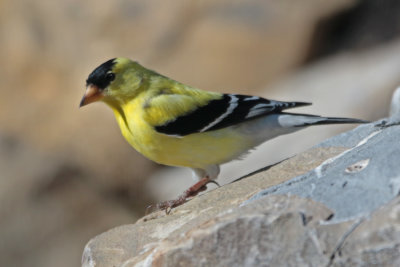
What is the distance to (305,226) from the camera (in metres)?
3.27

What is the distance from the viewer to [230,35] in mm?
11148

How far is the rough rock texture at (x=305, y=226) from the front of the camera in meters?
3.11

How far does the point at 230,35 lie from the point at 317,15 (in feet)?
4.73

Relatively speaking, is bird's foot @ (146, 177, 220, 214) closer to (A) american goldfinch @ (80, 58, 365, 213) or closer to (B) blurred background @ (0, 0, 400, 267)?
(A) american goldfinch @ (80, 58, 365, 213)

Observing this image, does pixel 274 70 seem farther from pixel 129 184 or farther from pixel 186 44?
pixel 129 184

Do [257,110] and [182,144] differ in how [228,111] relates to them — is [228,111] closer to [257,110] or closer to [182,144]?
[257,110]

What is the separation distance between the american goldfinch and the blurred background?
446 cm

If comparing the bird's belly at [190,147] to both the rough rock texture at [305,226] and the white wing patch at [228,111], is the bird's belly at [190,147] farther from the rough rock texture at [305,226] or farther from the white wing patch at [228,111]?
the rough rock texture at [305,226]

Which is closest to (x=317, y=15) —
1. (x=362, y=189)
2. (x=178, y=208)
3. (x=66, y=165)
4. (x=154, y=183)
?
(x=154, y=183)

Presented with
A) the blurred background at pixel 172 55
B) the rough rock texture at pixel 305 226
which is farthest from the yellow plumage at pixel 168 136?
the blurred background at pixel 172 55

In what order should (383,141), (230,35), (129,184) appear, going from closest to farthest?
(383,141) → (129,184) → (230,35)

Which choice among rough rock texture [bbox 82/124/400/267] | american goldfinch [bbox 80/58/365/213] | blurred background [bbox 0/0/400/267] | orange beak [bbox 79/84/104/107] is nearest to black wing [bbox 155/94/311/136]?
american goldfinch [bbox 80/58/365/213]

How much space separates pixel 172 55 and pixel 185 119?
246 inches

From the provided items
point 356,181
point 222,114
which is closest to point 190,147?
point 222,114
